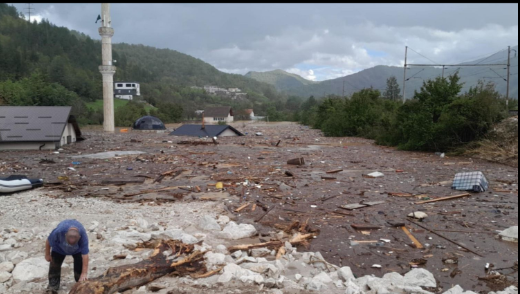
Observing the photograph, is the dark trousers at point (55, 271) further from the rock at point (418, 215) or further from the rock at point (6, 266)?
the rock at point (418, 215)

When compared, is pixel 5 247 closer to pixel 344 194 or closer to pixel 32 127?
pixel 344 194

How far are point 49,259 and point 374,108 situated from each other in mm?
30758

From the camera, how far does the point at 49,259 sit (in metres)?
4.41

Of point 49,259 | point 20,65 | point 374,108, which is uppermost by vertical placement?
point 20,65

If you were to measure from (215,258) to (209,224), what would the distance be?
1.59 m

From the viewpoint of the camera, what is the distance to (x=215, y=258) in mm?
5359

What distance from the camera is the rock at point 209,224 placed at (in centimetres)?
683

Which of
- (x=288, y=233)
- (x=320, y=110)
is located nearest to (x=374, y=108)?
(x=320, y=110)

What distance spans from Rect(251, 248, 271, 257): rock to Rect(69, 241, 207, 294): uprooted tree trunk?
2.75 feet

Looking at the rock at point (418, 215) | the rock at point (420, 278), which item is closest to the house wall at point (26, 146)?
the rock at point (418, 215)

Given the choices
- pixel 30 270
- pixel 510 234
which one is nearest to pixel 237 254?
pixel 30 270

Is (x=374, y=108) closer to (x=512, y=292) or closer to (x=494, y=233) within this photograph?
(x=494, y=233)

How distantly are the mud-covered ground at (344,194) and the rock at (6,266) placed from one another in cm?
400

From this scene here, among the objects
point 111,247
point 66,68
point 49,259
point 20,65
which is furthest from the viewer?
point 66,68
